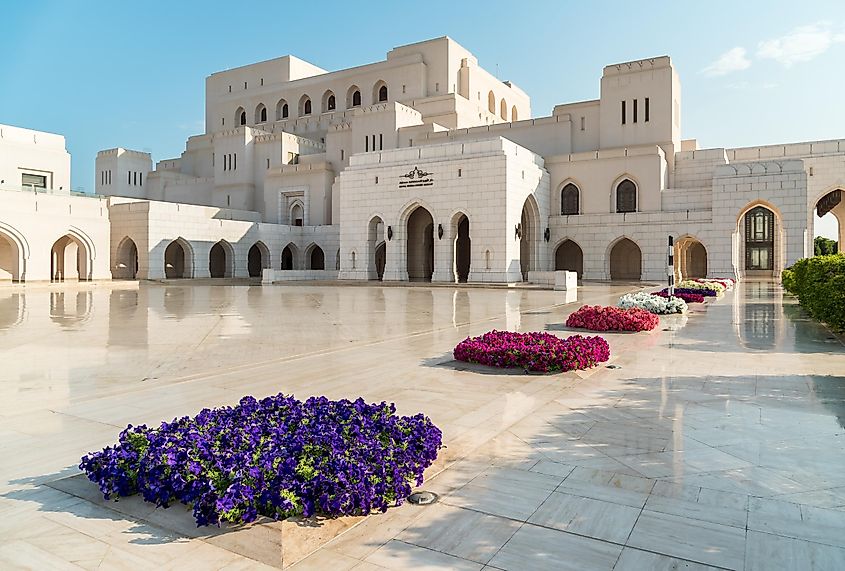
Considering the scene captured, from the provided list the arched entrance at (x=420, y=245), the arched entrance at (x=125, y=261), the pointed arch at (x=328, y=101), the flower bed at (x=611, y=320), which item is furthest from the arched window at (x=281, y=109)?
the flower bed at (x=611, y=320)

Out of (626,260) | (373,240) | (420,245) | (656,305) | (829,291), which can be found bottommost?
(656,305)

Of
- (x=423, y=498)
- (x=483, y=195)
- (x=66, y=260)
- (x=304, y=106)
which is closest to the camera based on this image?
(x=423, y=498)

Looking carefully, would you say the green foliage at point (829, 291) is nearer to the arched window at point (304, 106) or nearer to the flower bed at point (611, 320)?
the flower bed at point (611, 320)

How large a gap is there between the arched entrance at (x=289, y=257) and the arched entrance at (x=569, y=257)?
20223mm

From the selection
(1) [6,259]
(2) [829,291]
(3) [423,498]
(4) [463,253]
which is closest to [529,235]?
(4) [463,253]

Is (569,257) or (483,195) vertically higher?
(483,195)

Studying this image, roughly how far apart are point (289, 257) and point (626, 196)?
26230mm

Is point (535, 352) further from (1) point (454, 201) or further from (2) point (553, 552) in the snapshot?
(1) point (454, 201)

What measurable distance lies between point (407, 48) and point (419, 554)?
182ft

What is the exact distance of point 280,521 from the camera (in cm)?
→ 331

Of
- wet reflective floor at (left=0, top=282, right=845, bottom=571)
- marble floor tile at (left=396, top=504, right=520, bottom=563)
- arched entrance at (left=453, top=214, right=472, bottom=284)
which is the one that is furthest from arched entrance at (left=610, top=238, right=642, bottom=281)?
marble floor tile at (left=396, top=504, right=520, bottom=563)

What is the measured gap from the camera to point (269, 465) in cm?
352

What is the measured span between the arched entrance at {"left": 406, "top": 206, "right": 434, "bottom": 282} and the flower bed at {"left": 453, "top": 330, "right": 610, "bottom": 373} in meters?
30.1

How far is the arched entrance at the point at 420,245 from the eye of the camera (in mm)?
39000
